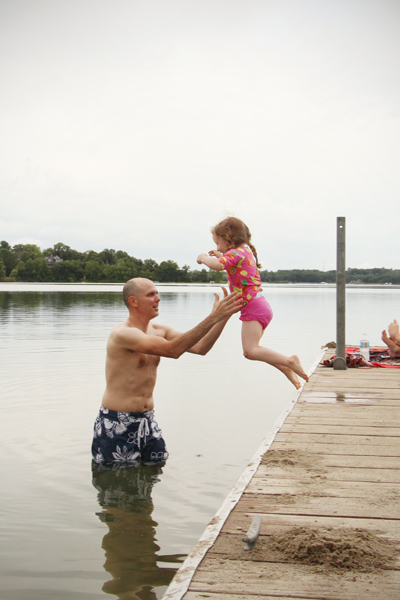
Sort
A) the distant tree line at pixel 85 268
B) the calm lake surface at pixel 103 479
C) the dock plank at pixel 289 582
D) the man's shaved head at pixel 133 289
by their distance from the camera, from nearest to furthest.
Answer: the dock plank at pixel 289 582 < the calm lake surface at pixel 103 479 < the man's shaved head at pixel 133 289 < the distant tree line at pixel 85 268

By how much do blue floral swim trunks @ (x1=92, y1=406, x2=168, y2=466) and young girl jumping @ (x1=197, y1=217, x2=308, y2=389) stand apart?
120 cm

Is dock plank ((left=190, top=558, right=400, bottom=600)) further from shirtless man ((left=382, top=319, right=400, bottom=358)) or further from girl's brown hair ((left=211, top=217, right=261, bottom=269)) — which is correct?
shirtless man ((left=382, top=319, right=400, bottom=358))

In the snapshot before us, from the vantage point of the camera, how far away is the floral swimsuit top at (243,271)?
5.23 m

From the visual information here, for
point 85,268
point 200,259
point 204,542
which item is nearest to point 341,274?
point 200,259

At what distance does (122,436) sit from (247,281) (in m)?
1.81

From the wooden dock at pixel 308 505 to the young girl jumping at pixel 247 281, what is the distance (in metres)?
0.68

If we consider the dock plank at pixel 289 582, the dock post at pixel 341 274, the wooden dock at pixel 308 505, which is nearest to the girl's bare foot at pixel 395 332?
the dock post at pixel 341 274

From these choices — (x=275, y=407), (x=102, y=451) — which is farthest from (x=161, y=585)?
(x=275, y=407)

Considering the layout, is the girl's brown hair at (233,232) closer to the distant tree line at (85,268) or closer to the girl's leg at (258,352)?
the girl's leg at (258,352)

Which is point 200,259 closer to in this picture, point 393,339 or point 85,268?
Result: point 393,339

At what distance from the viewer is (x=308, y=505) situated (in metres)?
3.36

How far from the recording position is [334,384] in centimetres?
786

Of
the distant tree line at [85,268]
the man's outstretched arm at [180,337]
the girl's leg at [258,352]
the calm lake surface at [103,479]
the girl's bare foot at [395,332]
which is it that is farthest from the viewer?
the distant tree line at [85,268]

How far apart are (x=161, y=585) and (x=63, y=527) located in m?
1.25
